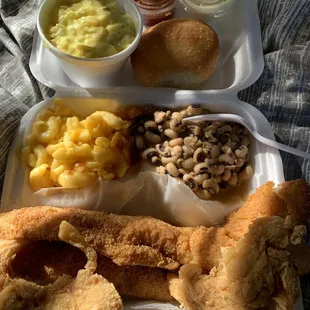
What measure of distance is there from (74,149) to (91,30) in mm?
311

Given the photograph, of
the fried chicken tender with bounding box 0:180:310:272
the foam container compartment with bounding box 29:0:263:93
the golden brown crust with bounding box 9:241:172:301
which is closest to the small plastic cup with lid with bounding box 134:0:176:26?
the foam container compartment with bounding box 29:0:263:93

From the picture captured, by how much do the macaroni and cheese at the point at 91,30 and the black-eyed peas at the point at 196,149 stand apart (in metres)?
0.21

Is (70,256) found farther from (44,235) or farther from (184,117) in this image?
(184,117)

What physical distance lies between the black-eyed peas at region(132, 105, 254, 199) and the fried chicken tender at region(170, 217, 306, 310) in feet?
0.58

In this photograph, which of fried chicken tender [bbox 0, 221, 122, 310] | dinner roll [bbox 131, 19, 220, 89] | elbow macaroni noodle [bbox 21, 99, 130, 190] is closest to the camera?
fried chicken tender [bbox 0, 221, 122, 310]

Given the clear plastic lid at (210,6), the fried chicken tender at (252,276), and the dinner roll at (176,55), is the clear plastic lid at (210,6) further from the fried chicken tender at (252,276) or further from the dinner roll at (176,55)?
the fried chicken tender at (252,276)

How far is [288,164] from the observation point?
1.19 m

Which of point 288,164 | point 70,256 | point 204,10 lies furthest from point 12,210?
point 204,10

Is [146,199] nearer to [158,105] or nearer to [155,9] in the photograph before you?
[158,105]

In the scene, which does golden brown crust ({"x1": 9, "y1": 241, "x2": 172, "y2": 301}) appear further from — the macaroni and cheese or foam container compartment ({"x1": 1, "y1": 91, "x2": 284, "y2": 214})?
the macaroni and cheese

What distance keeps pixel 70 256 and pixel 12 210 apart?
189mm

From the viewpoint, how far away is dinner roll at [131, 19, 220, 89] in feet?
4.04

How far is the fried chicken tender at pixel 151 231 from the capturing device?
1.03 metres

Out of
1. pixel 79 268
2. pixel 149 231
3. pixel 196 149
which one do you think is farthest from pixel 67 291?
pixel 196 149
